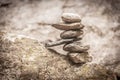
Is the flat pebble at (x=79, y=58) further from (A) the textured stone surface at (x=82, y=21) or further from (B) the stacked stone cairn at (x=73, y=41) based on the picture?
(A) the textured stone surface at (x=82, y=21)

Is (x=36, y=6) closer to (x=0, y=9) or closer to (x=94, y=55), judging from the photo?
(x=0, y=9)

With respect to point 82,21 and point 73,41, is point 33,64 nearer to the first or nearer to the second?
point 73,41

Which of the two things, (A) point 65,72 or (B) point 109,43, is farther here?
(B) point 109,43

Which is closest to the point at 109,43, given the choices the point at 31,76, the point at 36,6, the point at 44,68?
the point at 44,68

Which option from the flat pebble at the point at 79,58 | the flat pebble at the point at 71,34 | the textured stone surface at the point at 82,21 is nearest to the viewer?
the flat pebble at the point at 79,58

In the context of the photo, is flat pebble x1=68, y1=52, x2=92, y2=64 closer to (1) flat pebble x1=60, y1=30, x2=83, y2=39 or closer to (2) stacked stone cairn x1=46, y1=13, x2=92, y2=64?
(2) stacked stone cairn x1=46, y1=13, x2=92, y2=64

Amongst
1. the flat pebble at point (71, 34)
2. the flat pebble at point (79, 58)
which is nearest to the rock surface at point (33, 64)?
the flat pebble at point (79, 58)

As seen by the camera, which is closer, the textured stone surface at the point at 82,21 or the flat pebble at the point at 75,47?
the flat pebble at the point at 75,47

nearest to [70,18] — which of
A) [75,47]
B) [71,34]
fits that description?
[71,34]
